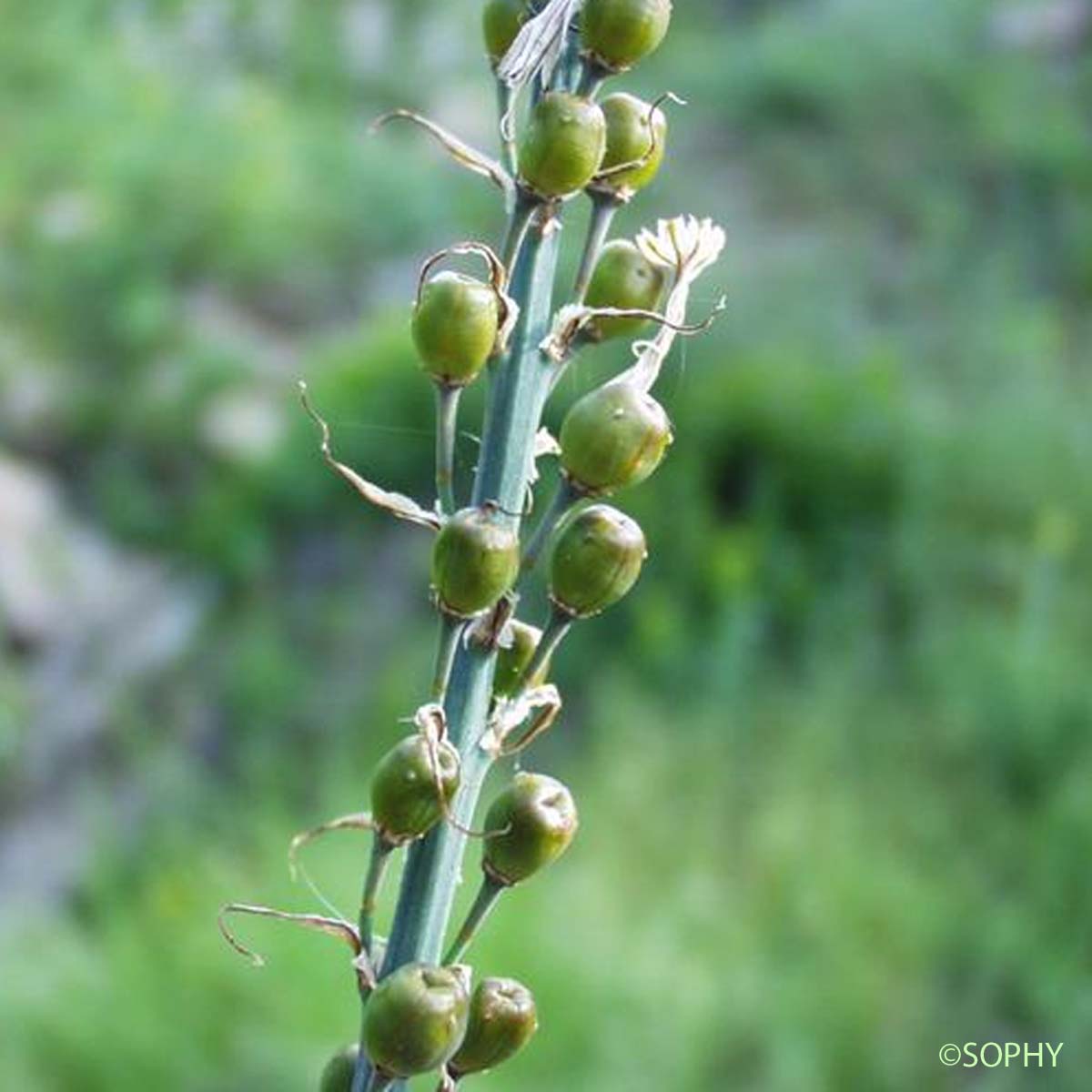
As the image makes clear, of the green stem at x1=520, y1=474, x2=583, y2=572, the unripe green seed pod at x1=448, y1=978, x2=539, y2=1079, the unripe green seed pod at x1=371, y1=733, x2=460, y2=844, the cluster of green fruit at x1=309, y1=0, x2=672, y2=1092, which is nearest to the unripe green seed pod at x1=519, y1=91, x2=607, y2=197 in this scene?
the cluster of green fruit at x1=309, y1=0, x2=672, y2=1092

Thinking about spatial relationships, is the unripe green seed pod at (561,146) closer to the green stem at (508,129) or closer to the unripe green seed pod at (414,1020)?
the green stem at (508,129)

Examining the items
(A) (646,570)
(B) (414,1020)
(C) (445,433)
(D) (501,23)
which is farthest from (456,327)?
(A) (646,570)

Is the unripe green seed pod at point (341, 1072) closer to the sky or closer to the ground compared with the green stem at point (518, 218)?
closer to the ground

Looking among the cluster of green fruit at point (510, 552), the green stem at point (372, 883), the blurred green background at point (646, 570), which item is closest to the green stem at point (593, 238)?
the cluster of green fruit at point (510, 552)

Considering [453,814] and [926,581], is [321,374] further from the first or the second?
[453,814]

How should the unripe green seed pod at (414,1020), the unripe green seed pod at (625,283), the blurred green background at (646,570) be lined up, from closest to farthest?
the unripe green seed pod at (414,1020) → the unripe green seed pod at (625,283) → the blurred green background at (646,570)

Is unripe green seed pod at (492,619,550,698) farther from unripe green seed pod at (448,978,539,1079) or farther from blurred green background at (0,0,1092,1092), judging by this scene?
blurred green background at (0,0,1092,1092)

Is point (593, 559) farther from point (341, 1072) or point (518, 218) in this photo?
point (341, 1072)
